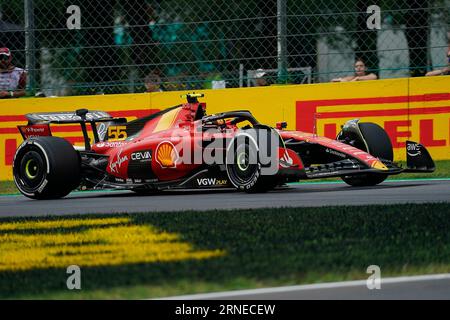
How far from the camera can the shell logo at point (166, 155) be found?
36.1 ft

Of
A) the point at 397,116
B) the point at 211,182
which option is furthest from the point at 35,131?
the point at 397,116

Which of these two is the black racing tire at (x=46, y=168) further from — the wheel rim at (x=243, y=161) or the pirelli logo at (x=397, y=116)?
the pirelli logo at (x=397, y=116)

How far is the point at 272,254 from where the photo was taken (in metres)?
6.01

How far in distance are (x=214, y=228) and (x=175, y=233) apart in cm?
31

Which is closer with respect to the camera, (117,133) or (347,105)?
(117,133)

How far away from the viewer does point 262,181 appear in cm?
1061

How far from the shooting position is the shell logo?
11.0 meters

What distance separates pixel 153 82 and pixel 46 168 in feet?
11.8

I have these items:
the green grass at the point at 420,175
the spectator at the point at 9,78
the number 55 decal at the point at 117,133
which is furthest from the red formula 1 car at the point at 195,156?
the spectator at the point at 9,78

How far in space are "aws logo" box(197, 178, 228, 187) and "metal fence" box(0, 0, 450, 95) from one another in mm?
2894

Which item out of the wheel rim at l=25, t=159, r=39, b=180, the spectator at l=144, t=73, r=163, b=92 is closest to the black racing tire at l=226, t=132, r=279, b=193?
the wheel rim at l=25, t=159, r=39, b=180

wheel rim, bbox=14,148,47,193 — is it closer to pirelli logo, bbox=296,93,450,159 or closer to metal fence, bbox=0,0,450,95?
metal fence, bbox=0,0,450,95

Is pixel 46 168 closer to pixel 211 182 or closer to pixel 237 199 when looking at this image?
pixel 211 182

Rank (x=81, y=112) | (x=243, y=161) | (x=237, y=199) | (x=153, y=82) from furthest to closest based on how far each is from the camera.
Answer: (x=153, y=82), (x=81, y=112), (x=243, y=161), (x=237, y=199)
